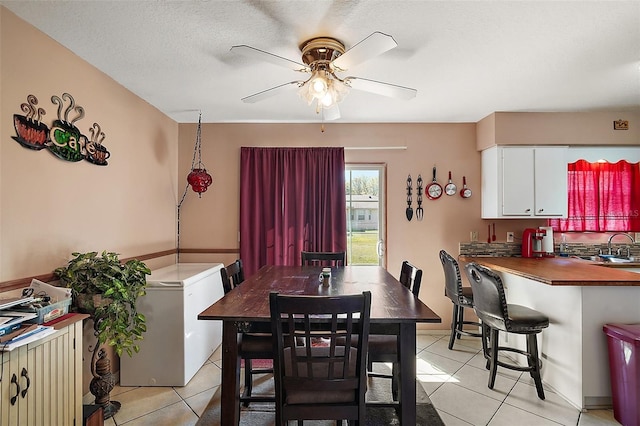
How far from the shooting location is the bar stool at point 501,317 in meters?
2.49

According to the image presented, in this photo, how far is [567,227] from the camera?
398cm

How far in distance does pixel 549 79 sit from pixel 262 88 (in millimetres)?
2434

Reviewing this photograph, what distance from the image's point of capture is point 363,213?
418cm

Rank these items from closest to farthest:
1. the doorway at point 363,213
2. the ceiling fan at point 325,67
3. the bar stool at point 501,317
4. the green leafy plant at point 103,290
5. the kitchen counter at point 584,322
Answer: the ceiling fan at point 325,67 < the green leafy plant at point 103,290 < the kitchen counter at point 584,322 < the bar stool at point 501,317 < the doorway at point 363,213

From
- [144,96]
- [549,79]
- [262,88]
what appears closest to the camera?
[549,79]

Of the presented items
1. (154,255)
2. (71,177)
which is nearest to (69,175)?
(71,177)

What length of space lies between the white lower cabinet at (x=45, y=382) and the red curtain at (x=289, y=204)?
221cm

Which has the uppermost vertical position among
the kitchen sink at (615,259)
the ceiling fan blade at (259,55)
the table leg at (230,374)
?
the ceiling fan blade at (259,55)

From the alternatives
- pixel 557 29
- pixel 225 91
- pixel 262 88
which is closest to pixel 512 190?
pixel 557 29

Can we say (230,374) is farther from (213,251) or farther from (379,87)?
(213,251)

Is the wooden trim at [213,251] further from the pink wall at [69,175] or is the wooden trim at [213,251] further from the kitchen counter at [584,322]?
the kitchen counter at [584,322]

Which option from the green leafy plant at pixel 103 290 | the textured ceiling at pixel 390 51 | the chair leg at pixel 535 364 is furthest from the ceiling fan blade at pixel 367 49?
the chair leg at pixel 535 364

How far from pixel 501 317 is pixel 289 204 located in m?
2.46

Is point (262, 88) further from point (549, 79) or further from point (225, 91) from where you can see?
point (549, 79)
